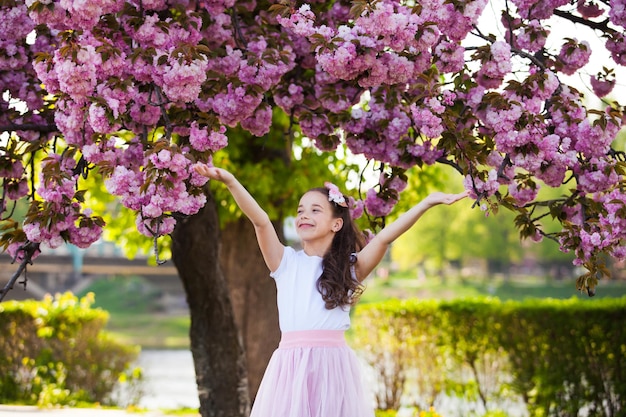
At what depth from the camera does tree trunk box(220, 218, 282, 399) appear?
851cm

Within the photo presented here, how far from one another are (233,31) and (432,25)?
1.37 m

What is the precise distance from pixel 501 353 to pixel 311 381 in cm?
535

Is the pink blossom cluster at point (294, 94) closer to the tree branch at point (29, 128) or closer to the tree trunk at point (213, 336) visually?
the tree branch at point (29, 128)

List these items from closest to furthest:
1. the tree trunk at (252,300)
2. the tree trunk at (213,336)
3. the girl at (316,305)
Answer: the girl at (316,305) < the tree trunk at (213,336) < the tree trunk at (252,300)

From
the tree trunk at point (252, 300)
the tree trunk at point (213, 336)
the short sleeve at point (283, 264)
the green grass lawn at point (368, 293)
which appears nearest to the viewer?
the short sleeve at point (283, 264)

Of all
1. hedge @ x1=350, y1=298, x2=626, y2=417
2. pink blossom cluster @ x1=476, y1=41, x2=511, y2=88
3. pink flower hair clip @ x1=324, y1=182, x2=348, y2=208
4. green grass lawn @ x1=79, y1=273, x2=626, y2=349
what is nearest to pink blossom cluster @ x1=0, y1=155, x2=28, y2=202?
pink flower hair clip @ x1=324, y1=182, x2=348, y2=208

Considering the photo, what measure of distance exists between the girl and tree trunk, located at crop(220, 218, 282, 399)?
453cm

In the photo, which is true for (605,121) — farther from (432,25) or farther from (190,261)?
(190,261)

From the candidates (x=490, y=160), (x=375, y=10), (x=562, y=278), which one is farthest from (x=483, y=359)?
(x=562, y=278)

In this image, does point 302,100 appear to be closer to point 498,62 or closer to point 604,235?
point 498,62

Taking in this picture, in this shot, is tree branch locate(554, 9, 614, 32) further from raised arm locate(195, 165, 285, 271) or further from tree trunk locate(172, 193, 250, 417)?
tree trunk locate(172, 193, 250, 417)

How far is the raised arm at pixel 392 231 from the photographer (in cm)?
369

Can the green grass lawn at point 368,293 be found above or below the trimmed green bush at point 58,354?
above

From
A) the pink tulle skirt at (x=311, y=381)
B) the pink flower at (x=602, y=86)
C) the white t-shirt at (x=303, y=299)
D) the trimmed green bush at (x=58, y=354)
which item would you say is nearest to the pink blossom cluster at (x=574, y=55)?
the pink flower at (x=602, y=86)
